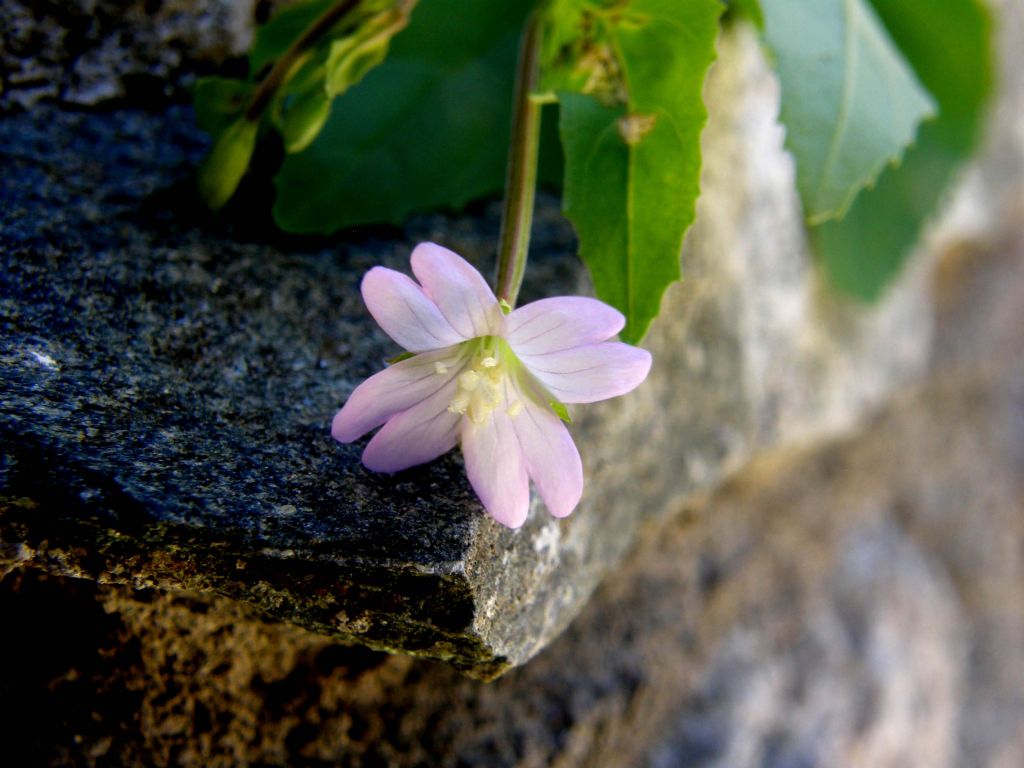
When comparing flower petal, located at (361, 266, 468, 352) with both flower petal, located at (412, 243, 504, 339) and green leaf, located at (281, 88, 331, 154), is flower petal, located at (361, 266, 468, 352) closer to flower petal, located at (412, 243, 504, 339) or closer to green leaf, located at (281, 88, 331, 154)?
flower petal, located at (412, 243, 504, 339)

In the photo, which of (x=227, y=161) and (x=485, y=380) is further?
(x=227, y=161)

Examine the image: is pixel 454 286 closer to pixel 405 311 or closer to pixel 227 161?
pixel 405 311

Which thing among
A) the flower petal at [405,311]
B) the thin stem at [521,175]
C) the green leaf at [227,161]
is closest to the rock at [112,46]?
the green leaf at [227,161]

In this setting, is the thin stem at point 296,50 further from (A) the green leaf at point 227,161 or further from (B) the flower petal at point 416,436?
(B) the flower petal at point 416,436

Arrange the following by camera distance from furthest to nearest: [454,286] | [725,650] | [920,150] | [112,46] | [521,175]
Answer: [920,150] → [725,650] → [112,46] → [521,175] → [454,286]

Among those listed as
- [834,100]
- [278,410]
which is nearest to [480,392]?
[278,410]

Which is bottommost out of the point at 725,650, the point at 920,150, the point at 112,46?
the point at 725,650

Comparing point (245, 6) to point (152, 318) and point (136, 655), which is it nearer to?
point (152, 318)
